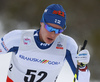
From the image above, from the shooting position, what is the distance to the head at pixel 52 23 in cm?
189

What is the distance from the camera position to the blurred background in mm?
6246

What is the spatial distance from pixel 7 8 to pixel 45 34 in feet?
16.7

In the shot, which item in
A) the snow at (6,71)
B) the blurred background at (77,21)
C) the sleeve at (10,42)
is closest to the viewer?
the sleeve at (10,42)

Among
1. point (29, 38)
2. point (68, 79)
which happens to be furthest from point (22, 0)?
point (29, 38)

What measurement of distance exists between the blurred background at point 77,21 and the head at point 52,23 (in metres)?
4.11

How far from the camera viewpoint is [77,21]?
6328 millimetres

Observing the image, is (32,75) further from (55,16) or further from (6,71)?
(6,71)

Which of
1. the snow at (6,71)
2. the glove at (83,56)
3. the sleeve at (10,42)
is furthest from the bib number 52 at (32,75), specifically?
the snow at (6,71)

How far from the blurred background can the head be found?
411 cm

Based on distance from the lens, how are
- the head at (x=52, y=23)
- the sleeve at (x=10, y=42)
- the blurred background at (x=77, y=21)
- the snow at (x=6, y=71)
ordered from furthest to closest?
1. the blurred background at (x=77, y=21)
2. the snow at (x=6, y=71)
3. the sleeve at (x=10, y=42)
4. the head at (x=52, y=23)

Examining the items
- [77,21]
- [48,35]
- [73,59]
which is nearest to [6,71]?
[73,59]

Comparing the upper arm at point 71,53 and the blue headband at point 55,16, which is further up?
the blue headband at point 55,16

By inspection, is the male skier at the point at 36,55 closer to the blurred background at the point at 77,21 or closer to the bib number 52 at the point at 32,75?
the bib number 52 at the point at 32,75

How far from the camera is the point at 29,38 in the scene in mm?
2156
